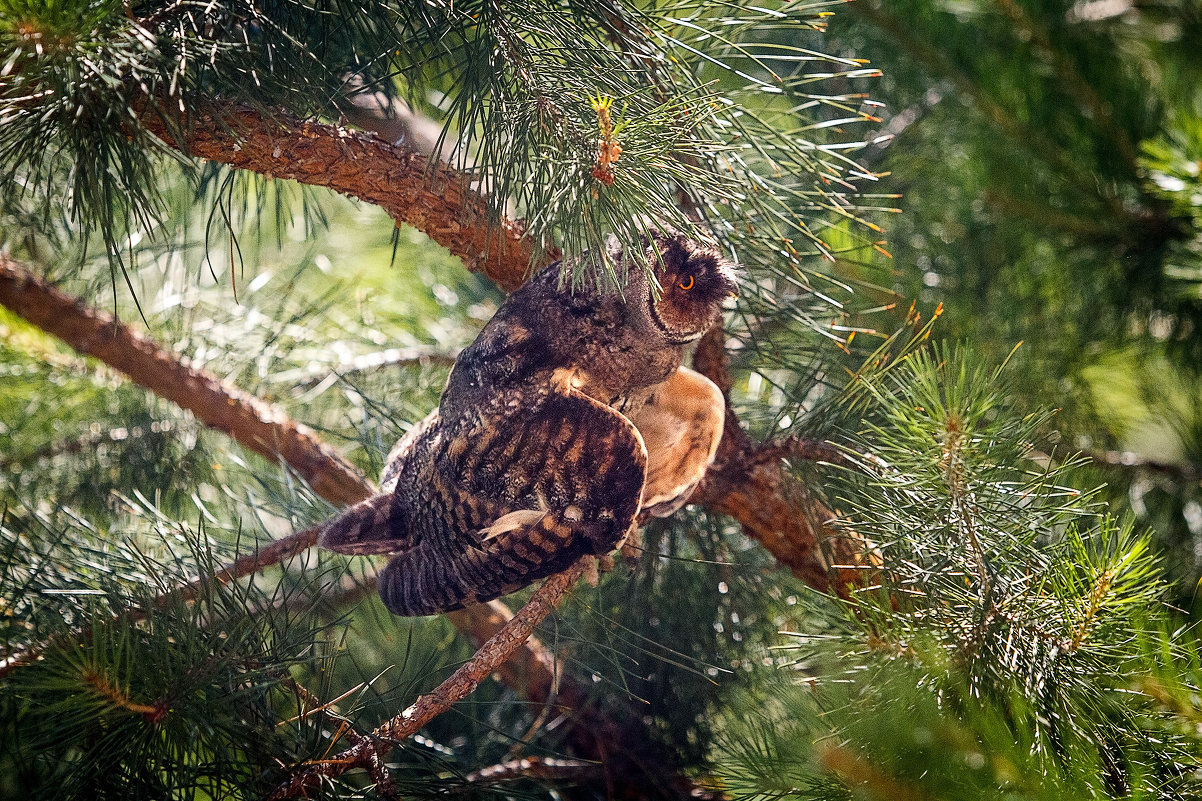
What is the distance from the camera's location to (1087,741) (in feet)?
1.46

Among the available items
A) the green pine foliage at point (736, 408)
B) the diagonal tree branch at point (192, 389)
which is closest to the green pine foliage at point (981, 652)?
the green pine foliage at point (736, 408)

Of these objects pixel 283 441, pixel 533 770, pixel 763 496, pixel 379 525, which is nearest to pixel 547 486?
pixel 379 525

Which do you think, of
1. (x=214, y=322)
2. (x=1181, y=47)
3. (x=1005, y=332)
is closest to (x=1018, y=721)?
(x=1005, y=332)

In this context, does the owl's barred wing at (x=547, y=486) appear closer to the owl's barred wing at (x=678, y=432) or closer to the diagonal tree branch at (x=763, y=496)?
the owl's barred wing at (x=678, y=432)

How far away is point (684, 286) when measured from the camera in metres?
0.49

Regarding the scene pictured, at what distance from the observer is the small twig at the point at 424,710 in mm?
478

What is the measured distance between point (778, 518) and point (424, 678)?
329mm

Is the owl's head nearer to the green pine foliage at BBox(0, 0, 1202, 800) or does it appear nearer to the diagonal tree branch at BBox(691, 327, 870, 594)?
the green pine foliage at BBox(0, 0, 1202, 800)

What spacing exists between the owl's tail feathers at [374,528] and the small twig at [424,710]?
11 centimetres

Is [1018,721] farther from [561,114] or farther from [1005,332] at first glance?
[1005,332]

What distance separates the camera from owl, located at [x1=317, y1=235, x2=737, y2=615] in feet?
1.61

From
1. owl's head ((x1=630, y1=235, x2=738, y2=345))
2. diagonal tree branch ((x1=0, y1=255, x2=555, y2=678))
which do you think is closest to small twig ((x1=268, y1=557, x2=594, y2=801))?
owl's head ((x1=630, y1=235, x2=738, y2=345))

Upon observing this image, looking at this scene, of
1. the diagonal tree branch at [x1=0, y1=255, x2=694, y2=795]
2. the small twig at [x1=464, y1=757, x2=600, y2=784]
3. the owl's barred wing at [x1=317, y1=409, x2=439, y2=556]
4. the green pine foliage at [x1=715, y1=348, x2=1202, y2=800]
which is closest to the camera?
the green pine foliage at [x1=715, y1=348, x2=1202, y2=800]

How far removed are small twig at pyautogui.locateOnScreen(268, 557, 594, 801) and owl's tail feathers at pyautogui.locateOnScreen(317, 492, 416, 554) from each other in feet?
0.35
